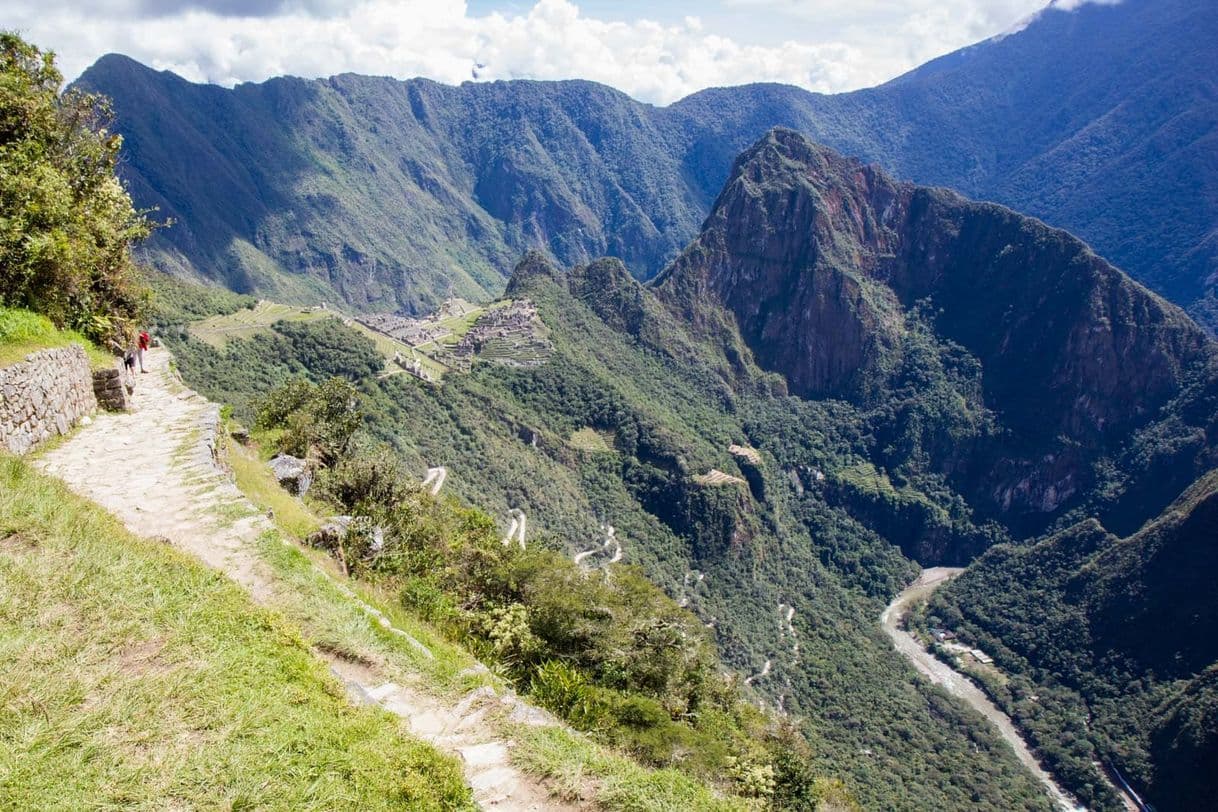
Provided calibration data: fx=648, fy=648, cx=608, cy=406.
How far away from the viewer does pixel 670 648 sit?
1738 cm

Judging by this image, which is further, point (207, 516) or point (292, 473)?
point (292, 473)

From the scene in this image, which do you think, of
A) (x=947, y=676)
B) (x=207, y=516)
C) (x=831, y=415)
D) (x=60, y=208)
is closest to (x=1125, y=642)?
(x=947, y=676)

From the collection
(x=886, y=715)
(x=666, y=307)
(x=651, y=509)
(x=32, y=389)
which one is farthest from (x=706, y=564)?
(x=32, y=389)

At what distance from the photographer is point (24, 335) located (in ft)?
43.7

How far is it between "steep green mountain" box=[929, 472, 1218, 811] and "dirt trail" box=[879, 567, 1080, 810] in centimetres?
251

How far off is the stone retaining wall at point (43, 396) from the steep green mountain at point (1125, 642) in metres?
86.4

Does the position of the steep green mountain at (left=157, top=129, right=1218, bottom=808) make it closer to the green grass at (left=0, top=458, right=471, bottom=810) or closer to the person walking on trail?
the person walking on trail

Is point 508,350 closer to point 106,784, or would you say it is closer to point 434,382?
point 434,382

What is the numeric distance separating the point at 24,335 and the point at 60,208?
377 centimetres

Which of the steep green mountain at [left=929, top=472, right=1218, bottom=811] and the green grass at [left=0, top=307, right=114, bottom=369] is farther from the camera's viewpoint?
the steep green mountain at [left=929, top=472, right=1218, bottom=811]

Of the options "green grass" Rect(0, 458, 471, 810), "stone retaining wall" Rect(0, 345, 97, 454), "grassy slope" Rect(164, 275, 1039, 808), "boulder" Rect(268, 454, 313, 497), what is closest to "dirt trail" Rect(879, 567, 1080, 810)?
"grassy slope" Rect(164, 275, 1039, 808)

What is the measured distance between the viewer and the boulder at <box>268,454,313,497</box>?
712 inches

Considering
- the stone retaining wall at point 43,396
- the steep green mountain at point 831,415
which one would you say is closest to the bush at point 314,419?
the stone retaining wall at point 43,396

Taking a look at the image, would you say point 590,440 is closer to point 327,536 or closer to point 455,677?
point 327,536
